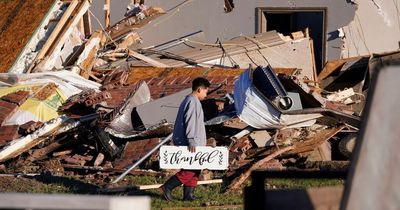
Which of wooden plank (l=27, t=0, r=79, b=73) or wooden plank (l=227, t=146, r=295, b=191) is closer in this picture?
wooden plank (l=227, t=146, r=295, b=191)

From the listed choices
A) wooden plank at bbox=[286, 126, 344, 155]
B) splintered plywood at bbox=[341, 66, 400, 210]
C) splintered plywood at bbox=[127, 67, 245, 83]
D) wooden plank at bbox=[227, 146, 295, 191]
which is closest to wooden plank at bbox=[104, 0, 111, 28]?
splintered plywood at bbox=[127, 67, 245, 83]

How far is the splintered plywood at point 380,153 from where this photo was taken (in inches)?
151

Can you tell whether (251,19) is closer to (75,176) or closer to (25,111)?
(25,111)

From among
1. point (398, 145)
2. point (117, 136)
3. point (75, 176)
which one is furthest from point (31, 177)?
point (398, 145)

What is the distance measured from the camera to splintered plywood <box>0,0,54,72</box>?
60.8 ft

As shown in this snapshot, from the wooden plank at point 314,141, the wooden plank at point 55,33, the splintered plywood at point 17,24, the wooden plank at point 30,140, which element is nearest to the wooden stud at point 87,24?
the wooden plank at point 55,33

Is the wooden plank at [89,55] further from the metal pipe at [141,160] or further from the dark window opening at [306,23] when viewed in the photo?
the metal pipe at [141,160]

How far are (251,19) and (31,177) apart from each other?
24.4 feet

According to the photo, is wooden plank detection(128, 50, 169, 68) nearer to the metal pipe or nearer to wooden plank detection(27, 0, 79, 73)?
wooden plank detection(27, 0, 79, 73)

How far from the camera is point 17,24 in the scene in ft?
63.6

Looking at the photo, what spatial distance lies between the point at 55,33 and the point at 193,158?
7.74 m

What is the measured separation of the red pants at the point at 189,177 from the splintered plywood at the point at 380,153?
7584mm

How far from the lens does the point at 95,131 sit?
14773mm

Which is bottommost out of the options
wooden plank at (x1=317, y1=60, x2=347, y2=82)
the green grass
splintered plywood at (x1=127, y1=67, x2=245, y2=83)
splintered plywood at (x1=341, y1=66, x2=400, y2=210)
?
the green grass
